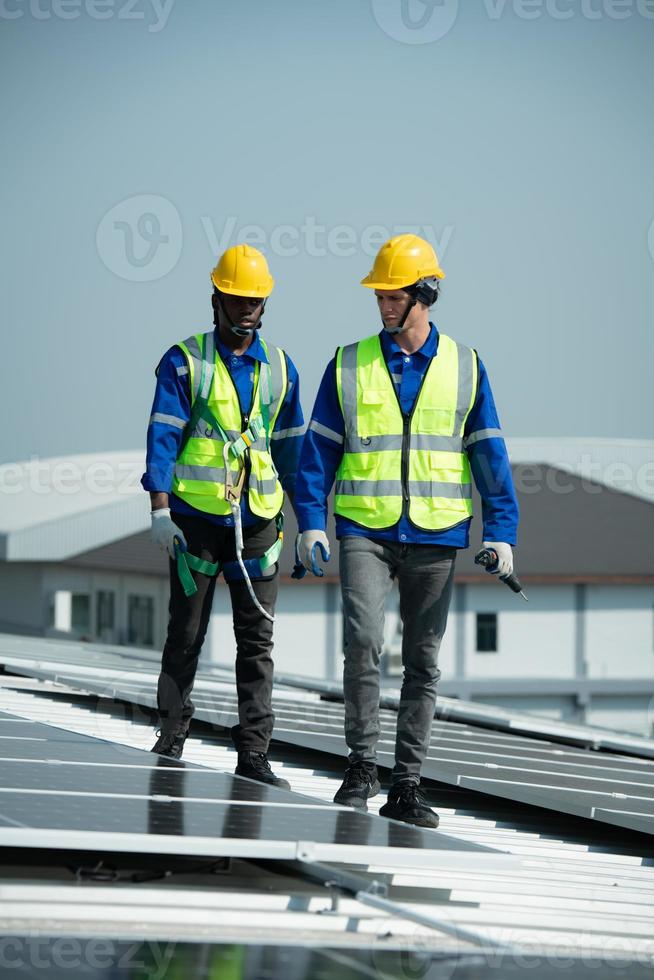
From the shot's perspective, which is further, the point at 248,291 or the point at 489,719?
the point at 489,719

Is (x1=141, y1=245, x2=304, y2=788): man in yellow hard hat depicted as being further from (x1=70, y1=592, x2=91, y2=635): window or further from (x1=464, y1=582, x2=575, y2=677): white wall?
(x1=70, y1=592, x2=91, y2=635): window

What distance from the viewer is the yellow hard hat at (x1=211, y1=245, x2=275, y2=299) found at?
6.63 meters

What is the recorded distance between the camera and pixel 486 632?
41.9 meters

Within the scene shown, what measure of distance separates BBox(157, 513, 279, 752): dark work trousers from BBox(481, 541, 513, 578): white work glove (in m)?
1.08

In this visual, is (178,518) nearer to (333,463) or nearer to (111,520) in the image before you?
(333,463)

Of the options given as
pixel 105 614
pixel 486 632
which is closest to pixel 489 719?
pixel 486 632

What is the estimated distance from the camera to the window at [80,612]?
162 ft

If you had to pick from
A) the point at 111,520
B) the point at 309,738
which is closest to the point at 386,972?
the point at 309,738

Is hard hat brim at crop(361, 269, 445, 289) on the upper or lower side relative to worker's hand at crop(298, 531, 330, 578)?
upper

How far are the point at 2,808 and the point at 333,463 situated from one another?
7.52ft

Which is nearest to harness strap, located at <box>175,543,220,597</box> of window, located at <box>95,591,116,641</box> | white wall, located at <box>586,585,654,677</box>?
white wall, located at <box>586,585,654,677</box>

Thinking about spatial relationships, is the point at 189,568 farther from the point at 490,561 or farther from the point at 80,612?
the point at 80,612

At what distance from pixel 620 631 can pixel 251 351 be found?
38.8 metres

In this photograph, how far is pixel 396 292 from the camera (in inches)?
251
